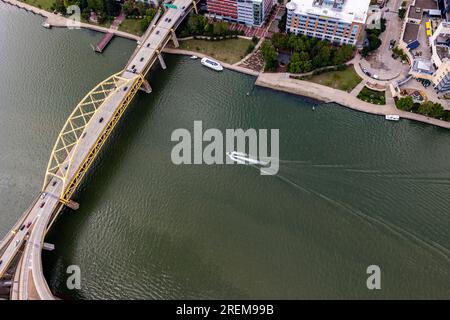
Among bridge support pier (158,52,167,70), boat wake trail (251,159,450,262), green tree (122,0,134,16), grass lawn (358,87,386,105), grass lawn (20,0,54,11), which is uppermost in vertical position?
grass lawn (20,0,54,11)

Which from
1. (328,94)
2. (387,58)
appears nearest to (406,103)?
(387,58)

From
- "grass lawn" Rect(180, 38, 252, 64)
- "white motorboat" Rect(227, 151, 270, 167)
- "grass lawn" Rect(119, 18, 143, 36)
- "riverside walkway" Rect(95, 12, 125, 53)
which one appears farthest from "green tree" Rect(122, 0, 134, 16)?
"white motorboat" Rect(227, 151, 270, 167)

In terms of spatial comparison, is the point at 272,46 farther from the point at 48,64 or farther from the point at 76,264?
the point at 76,264

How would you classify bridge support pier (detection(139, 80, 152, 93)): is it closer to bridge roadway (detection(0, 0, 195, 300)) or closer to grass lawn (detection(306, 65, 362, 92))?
bridge roadway (detection(0, 0, 195, 300))

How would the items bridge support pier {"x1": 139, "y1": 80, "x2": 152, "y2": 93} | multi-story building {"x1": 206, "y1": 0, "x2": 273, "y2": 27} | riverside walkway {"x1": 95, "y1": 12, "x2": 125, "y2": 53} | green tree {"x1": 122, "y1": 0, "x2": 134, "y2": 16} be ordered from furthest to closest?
green tree {"x1": 122, "y1": 0, "x2": 134, "y2": 16} < riverside walkway {"x1": 95, "y1": 12, "x2": 125, "y2": 53} < multi-story building {"x1": 206, "y1": 0, "x2": 273, "y2": 27} < bridge support pier {"x1": 139, "y1": 80, "x2": 152, "y2": 93}

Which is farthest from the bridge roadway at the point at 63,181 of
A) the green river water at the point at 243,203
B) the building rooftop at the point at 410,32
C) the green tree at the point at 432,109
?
the green tree at the point at 432,109

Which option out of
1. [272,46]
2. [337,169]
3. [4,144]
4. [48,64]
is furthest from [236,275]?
[48,64]
